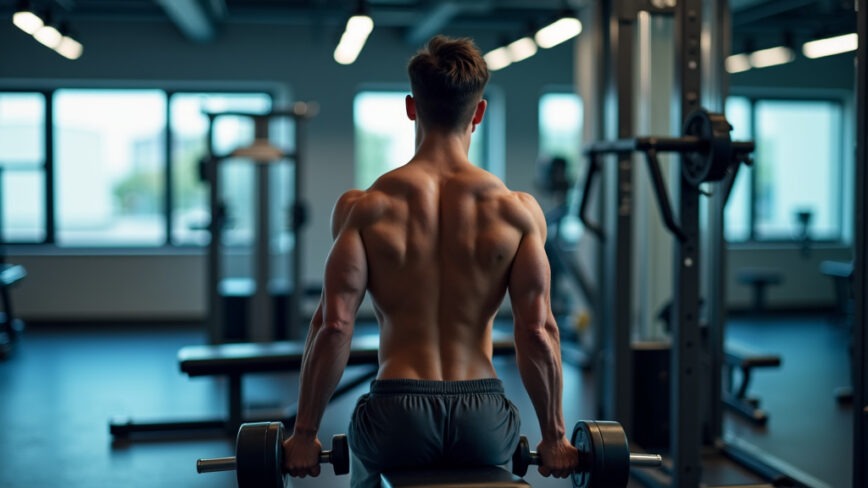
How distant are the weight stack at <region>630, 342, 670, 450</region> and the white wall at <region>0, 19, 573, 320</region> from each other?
14.4 ft

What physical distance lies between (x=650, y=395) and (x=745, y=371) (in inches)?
32.5

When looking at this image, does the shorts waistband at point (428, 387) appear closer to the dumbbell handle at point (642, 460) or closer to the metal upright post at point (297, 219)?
the dumbbell handle at point (642, 460)

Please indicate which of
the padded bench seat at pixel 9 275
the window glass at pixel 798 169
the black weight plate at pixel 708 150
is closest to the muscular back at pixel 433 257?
the black weight plate at pixel 708 150

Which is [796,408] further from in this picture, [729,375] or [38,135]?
[38,135]

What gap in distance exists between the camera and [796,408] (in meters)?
4.56

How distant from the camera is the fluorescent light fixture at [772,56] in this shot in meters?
6.26

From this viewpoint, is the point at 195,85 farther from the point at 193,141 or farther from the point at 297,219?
the point at 297,219

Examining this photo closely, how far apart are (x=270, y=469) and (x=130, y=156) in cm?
672

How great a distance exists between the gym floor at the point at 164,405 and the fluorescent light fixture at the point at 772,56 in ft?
6.78

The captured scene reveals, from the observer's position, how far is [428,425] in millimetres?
1574

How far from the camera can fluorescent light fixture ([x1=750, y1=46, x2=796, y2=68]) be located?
6.26 meters

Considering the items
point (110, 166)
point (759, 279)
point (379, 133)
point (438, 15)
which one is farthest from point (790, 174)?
point (110, 166)

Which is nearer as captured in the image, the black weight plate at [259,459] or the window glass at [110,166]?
the black weight plate at [259,459]

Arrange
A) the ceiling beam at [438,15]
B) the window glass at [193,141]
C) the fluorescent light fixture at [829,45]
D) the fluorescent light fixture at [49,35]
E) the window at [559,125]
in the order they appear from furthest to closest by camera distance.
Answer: the window at [559,125] < the window glass at [193,141] < the ceiling beam at [438,15] < the fluorescent light fixture at [829,45] < the fluorescent light fixture at [49,35]
